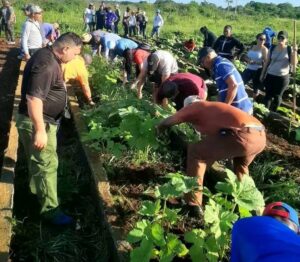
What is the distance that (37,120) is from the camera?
371 centimetres

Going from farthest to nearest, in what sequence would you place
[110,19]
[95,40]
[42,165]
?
[110,19]
[95,40]
[42,165]

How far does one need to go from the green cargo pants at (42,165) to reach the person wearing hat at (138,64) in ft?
9.78

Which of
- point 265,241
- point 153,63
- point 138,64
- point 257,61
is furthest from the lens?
point 257,61

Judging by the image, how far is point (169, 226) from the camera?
149 inches

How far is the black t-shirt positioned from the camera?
370cm

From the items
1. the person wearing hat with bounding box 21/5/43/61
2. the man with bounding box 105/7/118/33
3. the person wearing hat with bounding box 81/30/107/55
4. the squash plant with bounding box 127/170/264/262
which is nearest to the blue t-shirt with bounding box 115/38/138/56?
the person wearing hat with bounding box 81/30/107/55

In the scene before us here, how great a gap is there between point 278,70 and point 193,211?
4.44 m

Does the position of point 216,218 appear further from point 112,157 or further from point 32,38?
point 32,38

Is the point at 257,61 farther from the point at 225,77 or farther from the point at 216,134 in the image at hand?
the point at 216,134

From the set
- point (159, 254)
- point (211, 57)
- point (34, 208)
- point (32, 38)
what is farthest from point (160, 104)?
point (32, 38)

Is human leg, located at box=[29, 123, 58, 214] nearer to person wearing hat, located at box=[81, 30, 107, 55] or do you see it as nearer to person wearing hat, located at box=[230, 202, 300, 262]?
person wearing hat, located at box=[230, 202, 300, 262]

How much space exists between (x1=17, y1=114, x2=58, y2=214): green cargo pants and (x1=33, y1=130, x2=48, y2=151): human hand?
0.17 metres

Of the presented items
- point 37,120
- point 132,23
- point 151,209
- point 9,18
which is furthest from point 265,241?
point 132,23

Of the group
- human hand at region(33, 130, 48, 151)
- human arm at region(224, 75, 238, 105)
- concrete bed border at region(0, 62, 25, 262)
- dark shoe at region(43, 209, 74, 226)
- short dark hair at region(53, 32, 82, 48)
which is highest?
short dark hair at region(53, 32, 82, 48)
